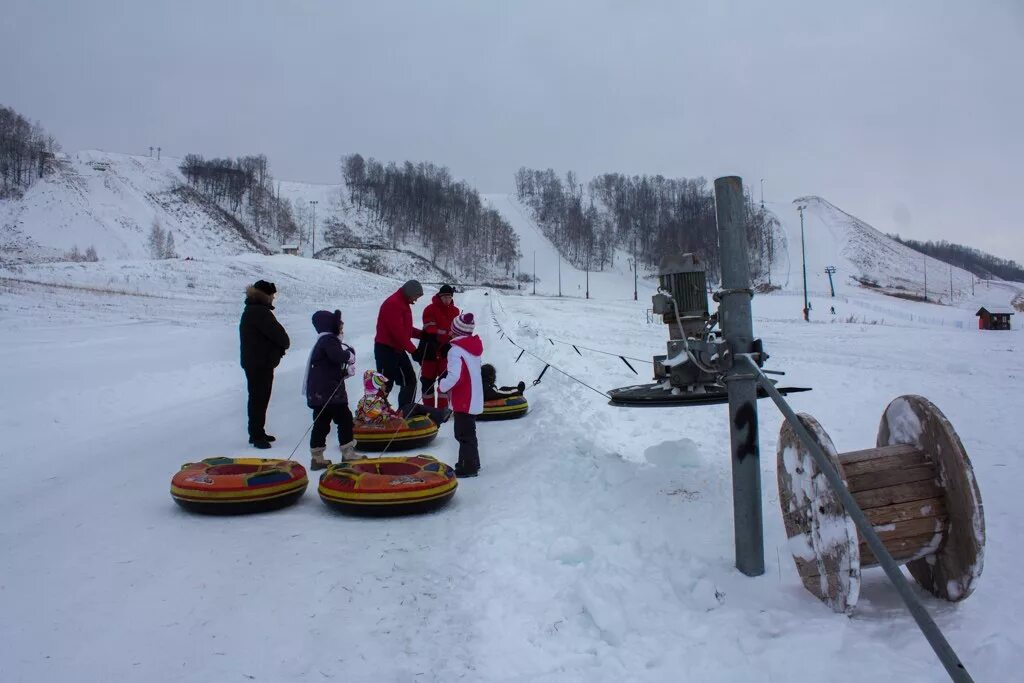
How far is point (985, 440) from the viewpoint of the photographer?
6.39m

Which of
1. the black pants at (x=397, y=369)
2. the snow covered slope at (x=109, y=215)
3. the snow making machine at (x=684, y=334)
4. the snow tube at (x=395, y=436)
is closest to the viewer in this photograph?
the snow making machine at (x=684, y=334)

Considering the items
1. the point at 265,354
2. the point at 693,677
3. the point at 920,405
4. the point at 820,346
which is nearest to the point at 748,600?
the point at 693,677

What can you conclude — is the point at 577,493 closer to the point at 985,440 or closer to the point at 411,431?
the point at 411,431

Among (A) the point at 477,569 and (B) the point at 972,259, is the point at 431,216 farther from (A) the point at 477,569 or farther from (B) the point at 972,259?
(B) the point at 972,259

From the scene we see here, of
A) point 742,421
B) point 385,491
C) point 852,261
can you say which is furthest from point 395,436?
point 852,261

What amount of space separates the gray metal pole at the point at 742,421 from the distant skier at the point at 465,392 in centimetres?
310

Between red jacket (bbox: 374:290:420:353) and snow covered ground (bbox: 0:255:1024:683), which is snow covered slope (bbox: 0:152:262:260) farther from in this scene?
snow covered ground (bbox: 0:255:1024:683)

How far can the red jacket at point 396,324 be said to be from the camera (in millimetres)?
8023

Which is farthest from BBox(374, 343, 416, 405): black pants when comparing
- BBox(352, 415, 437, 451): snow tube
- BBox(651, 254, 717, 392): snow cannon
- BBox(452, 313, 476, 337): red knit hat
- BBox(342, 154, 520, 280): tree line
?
BBox(342, 154, 520, 280): tree line

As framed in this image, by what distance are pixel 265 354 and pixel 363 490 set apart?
3321 millimetres

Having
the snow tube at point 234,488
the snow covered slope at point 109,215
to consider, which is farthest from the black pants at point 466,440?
the snow covered slope at point 109,215

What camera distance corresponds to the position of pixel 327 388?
6.29 metres

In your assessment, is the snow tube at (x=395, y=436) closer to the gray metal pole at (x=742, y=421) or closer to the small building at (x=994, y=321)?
the gray metal pole at (x=742, y=421)

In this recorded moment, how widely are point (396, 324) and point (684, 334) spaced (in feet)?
16.2
